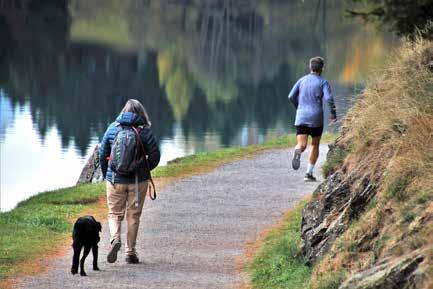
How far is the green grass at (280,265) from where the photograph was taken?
Answer: 11262 millimetres

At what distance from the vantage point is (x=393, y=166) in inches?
378

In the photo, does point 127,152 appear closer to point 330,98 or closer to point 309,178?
point 330,98

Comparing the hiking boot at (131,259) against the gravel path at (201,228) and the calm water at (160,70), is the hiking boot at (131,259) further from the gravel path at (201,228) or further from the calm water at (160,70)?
the calm water at (160,70)

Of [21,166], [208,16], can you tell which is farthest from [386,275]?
[208,16]

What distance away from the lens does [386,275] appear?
741 cm

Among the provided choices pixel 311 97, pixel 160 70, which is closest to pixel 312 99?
pixel 311 97

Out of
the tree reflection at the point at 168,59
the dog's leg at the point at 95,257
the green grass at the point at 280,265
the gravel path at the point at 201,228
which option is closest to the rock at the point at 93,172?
the gravel path at the point at 201,228

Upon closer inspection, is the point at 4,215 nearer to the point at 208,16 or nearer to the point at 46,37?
the point at 46,37

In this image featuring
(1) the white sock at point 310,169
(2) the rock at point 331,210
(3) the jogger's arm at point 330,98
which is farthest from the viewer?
(1) the white sock at point 310,169

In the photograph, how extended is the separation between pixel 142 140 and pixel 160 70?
197 feet

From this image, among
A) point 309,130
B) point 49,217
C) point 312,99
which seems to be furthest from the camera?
point 309,130

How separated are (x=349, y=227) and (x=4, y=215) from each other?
875 cm

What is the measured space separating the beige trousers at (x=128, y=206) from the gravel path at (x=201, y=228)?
38 cm

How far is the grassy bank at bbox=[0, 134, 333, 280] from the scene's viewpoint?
532 inches
